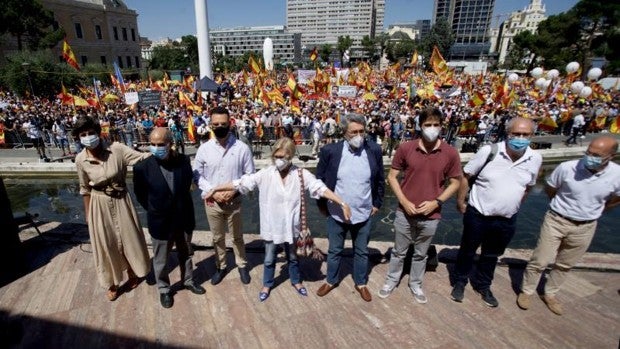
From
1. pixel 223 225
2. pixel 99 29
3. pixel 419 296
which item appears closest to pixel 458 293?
pixel 419 296

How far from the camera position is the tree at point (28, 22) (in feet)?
117

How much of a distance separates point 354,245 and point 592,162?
2.27 metres

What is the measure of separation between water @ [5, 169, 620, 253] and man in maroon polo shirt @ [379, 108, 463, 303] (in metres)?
4.27

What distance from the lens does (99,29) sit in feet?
181

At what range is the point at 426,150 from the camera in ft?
9.73

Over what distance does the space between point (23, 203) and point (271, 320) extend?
11040mm

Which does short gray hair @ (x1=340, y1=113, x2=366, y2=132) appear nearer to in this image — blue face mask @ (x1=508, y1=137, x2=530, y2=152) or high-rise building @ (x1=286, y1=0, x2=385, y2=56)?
blue face mask @ (x1=508, y1=137, x2=530, y2=152)

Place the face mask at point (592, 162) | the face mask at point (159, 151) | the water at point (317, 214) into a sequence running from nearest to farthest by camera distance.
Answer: the face mask at point (592, 162)
the face mask at point (159, 151)
the water at point (317, 214)

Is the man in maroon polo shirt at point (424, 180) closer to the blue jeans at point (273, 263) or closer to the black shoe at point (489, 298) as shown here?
the black shoe at point (489, 298)

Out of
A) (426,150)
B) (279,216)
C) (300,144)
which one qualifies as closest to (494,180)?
(426,150)

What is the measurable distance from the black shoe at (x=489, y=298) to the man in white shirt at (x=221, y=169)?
2.68 meters

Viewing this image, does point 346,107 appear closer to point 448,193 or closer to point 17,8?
point 448,193

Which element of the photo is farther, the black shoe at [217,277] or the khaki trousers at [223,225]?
the black shoe at [217,277]

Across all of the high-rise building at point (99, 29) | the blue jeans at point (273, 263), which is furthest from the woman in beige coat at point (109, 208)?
the high-rise building at point (99, 29)
